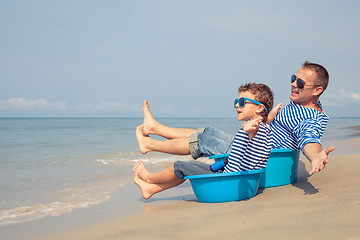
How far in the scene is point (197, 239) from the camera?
2.46 metres

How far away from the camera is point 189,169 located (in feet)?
11.5

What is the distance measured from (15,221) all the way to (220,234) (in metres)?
2.40

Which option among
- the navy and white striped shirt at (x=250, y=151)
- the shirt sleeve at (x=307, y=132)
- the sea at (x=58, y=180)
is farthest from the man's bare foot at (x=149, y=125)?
the shirt sleeve at (x=307, y=132)

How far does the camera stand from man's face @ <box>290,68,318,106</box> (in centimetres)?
375

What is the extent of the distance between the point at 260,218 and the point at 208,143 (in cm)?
164

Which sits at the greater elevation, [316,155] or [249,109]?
[249,109]

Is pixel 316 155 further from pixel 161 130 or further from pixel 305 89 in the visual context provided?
pixel 161 130

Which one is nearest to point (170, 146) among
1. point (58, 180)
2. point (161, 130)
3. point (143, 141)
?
point (161, 130)

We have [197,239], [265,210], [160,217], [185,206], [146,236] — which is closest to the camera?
[197,239]

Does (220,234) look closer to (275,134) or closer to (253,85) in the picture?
(253,85)

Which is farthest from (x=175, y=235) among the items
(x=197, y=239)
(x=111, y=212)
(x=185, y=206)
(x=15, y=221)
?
(x=15, y=221)

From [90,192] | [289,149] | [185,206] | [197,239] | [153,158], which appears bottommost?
[153,158]

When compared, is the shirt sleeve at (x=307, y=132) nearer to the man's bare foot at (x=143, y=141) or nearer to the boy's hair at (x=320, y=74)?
the boy's hair at (x=320, y=74)

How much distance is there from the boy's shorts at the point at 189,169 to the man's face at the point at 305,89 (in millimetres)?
1215
